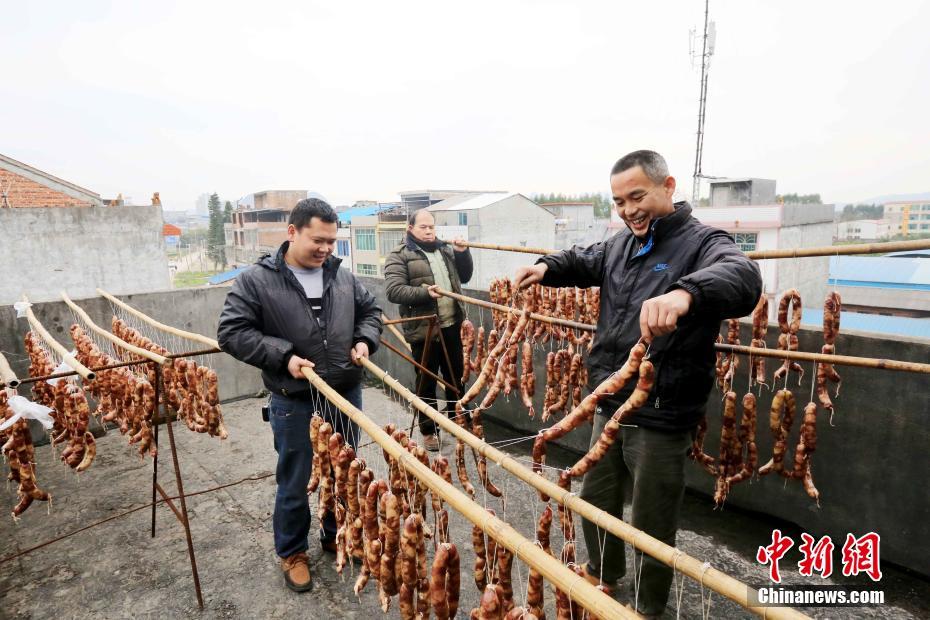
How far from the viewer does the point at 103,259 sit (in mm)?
14508

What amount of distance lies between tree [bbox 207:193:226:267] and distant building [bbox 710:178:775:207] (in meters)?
67.5

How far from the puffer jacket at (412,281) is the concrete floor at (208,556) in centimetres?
157

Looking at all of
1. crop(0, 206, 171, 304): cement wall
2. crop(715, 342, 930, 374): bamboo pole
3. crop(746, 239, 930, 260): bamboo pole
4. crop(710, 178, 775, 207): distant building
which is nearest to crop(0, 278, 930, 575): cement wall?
crop(715, 342, 930, 374): bamboo pole

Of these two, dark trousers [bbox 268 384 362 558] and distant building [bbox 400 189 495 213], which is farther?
distant building [bbox 400 189 495 213]

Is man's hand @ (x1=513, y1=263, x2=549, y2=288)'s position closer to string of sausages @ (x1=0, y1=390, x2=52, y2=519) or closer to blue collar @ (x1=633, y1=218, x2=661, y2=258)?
blue collar @ (x1=633, y1=218, x2=661, y2=258)

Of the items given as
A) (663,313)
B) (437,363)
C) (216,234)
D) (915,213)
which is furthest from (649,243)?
(915,213)

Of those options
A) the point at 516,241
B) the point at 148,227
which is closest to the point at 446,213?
the point at 516,241

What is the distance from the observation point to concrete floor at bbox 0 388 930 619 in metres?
3.74

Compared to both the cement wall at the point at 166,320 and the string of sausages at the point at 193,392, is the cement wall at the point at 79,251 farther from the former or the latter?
the string of sausages at the point at 193,392

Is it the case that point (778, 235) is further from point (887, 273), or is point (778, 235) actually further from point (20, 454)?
point (20, 454)

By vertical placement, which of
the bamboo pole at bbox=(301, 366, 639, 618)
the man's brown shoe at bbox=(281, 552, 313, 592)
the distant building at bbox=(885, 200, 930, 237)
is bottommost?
the man's brown shoe at bbox=(281, 552, 313, 592)

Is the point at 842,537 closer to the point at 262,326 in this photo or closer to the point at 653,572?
the point at 653,572

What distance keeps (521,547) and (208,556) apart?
3766mm

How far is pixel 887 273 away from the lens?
985 inches
